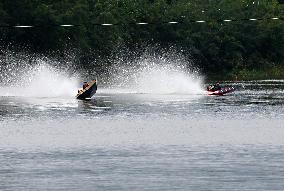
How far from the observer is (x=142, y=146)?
43781 millimetres

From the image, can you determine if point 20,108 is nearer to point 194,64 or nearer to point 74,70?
point 74,70

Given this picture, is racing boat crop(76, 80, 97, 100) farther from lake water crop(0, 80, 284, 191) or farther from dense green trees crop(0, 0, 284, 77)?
dense green trees crop(0, 0, 284, 77)

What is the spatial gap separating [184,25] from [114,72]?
2786 cm

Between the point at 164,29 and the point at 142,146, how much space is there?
392 feet

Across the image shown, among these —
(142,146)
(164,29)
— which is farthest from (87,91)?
(164,29)

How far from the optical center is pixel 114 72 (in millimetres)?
144250

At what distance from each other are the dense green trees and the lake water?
55445 mm

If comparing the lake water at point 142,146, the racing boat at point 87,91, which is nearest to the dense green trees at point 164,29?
the racing boat at point 87,91

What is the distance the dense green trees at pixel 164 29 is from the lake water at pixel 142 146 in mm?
55445

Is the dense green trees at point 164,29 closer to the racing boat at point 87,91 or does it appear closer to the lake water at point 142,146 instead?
the racing boat at point 87,91

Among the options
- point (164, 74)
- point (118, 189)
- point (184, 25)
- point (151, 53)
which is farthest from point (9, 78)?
point (118, 189)

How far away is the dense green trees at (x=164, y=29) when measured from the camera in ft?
429

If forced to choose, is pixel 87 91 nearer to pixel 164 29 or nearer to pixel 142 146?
pixel 142 146

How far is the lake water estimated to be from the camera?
1296 inches
